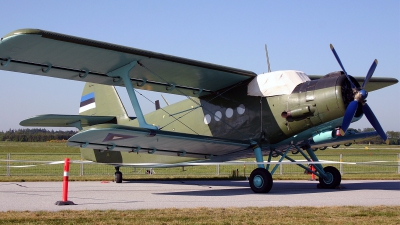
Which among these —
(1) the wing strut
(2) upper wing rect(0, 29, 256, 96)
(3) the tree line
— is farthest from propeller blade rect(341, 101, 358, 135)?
(3) the tree line

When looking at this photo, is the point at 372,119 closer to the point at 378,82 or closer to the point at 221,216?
the point at 378,82

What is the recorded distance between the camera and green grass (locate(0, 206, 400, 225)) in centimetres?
782

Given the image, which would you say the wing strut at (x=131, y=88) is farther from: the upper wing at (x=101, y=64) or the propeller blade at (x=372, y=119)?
the propeller blade at (x=372, y=119)

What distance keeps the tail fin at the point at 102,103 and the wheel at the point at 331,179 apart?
757cm

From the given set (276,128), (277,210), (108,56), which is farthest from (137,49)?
(277,210)

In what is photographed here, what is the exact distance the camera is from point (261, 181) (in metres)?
13.2

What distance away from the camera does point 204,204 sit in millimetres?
10492

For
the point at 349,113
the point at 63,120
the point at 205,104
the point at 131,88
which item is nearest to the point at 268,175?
the point at 349,113

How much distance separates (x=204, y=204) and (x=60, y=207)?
2.92 metres

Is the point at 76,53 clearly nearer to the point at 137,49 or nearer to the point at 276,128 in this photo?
the point at 137,49

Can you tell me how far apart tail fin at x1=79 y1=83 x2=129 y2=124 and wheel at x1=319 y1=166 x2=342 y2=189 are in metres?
7.57

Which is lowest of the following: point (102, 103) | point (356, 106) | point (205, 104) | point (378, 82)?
point (356, 106)

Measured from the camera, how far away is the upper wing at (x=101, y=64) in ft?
38.0

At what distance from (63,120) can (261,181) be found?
719 centimetres
